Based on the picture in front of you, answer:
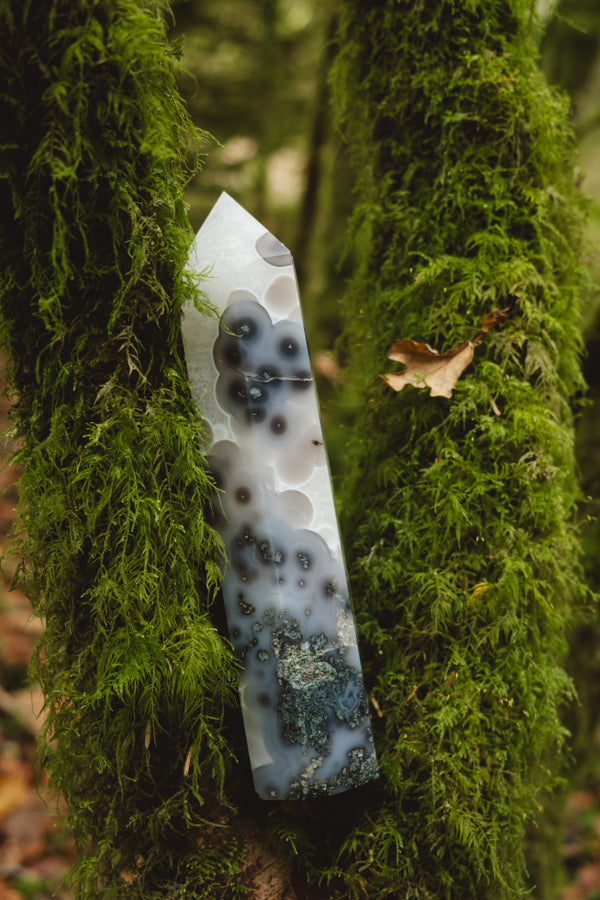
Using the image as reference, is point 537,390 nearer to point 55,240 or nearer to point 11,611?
point 55,240

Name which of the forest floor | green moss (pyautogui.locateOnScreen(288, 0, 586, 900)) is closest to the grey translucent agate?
green moss (pyautogui.locateOnScreen(288, 0, 586, 900))

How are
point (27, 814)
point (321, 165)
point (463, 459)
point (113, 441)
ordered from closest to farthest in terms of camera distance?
point (113, 441) < point (463, 459) < point (27, 814) < point (321, 165)

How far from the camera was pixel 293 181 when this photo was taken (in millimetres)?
8016

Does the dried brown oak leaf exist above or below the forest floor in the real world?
above

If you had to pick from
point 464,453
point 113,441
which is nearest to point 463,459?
point 464,453

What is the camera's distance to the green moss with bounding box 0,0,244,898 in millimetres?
962

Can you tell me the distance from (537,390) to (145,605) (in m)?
0.95

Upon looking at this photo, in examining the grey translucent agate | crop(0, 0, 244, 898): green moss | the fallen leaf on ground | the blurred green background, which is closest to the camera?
crop(0, 0, 244, 898): green moss

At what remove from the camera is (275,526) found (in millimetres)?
1161

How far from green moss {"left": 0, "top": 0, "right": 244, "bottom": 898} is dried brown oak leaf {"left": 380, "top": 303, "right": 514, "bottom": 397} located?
47cm

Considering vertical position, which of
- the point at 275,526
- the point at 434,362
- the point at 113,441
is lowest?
the point at 275,526

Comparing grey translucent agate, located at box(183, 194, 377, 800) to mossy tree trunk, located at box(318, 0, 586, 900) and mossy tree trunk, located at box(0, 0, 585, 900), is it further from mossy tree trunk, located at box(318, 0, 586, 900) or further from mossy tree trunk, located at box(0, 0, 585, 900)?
mossy tree trunk, located at box(318, 0, 586, 900)

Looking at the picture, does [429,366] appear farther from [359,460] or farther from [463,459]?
[359,460]

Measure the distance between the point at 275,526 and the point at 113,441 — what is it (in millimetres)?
338
